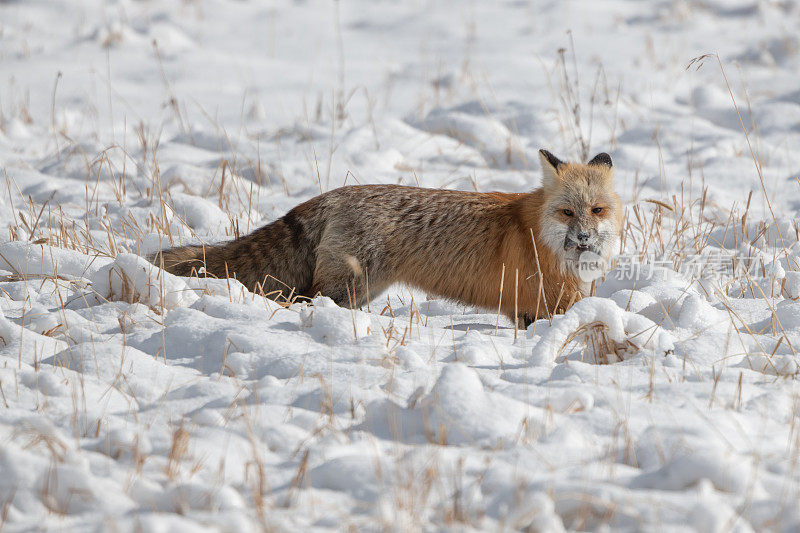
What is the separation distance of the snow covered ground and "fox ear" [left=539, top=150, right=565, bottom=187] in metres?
0.85

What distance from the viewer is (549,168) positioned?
6039 mm

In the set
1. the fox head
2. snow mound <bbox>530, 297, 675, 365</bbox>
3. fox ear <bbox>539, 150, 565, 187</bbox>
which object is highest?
fox ear <bbox>539, 150, 565, 187</bbox>

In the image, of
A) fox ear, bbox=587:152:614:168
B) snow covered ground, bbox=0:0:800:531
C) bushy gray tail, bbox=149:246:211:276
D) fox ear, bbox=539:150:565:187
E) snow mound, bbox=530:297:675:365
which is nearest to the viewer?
snow covered ground, bbox=0:0:800:531

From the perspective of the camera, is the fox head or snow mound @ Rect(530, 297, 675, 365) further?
the fox head

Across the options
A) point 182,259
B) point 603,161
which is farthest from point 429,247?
point 182,259

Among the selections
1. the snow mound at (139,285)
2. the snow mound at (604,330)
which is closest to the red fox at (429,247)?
the snow mound at (139,285)

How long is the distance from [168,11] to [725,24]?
12.0 m

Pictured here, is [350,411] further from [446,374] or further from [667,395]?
[667,395]

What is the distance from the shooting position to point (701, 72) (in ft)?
45.3

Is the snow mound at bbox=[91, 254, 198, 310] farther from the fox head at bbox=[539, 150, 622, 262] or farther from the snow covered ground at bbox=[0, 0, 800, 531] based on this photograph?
the fox head at bbox=[539, 150, 622, 262]

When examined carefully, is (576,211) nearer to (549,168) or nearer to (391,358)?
(549,168)

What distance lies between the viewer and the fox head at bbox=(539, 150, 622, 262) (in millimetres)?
5824

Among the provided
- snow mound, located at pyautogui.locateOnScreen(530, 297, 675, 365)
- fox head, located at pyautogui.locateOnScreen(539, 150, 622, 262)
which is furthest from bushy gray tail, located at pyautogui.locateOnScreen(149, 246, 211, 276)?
snow mound, located at pyautogui.locateOnScreen(530, 297, 675, 365)

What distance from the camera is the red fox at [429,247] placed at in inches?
238
